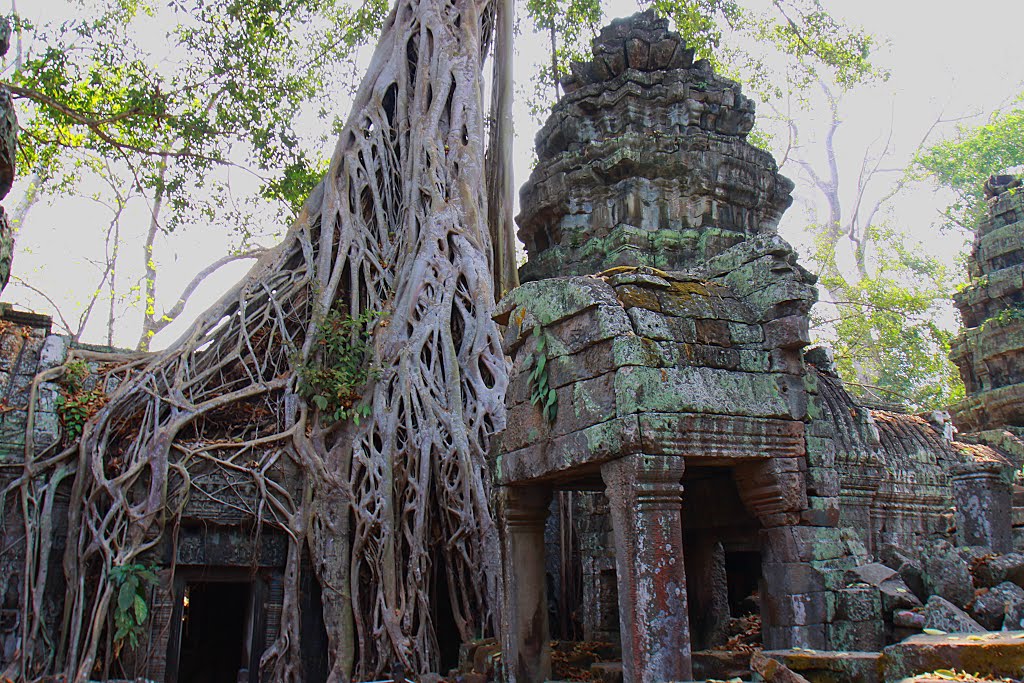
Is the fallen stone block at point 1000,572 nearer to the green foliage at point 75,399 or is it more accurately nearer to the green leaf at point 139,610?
the green leaf at point 139,610

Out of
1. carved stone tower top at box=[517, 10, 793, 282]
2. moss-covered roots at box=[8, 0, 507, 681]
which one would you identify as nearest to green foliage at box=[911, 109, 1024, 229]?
carved stone tower top at box=[517, 10, 793, 282]

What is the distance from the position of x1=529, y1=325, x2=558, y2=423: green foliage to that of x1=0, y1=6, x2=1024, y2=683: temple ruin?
2cm

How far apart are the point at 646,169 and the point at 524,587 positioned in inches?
199

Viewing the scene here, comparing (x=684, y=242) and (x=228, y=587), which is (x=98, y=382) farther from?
(x=684, y=242)

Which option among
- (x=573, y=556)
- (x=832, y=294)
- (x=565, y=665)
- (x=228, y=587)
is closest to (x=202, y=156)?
(x=228, y=587)

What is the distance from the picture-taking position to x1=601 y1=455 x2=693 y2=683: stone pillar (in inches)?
147

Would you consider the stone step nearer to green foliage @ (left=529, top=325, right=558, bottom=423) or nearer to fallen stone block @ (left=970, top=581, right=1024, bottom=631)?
fallen stone block @ (left=970, top=581, right=1024, bottom=631)

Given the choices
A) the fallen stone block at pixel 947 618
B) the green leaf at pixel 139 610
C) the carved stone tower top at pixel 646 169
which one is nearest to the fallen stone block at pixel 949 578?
the fallen stone block at pixel 947 618

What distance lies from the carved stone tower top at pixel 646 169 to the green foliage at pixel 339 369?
2164mm

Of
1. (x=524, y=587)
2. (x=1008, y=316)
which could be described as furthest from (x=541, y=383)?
(x=1008, y=316)

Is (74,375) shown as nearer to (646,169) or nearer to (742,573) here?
(646,169)

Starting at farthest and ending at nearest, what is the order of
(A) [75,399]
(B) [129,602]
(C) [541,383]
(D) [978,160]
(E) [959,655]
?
(D) [978,160] → (A) [75,399] → (B) [129,602] → (C) [541,383] → (E) [959,655]

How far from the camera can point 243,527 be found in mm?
7133

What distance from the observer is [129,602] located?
248 inches
